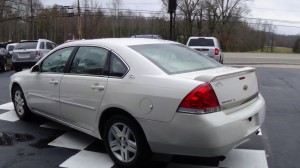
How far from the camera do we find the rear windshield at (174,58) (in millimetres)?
4504

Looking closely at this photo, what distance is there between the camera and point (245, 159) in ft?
15.9

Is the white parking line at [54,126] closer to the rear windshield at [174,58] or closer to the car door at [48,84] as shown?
the car door at [48,84]

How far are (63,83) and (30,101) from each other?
125 centimetres

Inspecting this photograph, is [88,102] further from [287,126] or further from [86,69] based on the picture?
[287,126]

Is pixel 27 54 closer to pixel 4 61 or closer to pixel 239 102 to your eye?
pixel 4 61

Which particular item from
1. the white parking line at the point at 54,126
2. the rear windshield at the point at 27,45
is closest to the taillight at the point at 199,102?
the white parking line at the point at 54,126

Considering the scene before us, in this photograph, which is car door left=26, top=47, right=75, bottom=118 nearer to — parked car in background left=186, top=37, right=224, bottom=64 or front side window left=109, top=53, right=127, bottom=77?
front side window left=109, top=53, right=127, bottom=77

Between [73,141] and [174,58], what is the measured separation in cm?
203

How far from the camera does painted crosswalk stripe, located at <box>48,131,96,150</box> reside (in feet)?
17.9

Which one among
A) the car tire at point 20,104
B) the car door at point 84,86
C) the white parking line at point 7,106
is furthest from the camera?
the white parking line at point 7,106

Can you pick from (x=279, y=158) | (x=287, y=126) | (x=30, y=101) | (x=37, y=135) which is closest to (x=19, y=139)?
(x=37, y=135)

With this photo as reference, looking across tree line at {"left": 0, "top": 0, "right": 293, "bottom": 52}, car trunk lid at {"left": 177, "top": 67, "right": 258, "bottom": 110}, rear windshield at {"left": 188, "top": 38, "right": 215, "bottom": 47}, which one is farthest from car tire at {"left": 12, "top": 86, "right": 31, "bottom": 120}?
tree line at {"left": 0, "top": 0, "right": 293, "bottom": 52}

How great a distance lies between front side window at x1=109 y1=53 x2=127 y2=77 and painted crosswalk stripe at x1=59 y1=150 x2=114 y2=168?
110 cm

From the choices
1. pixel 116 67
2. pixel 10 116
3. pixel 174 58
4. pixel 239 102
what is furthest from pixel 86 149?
pixel 10 116
